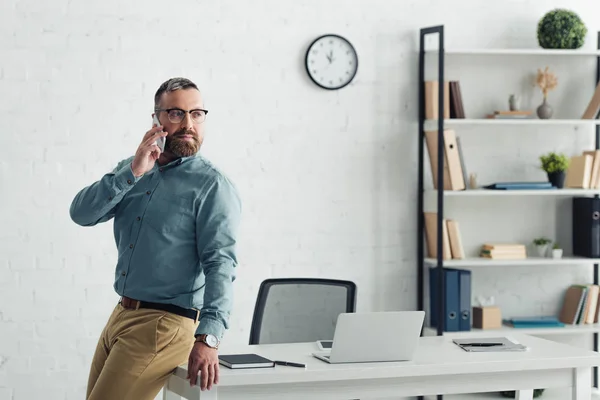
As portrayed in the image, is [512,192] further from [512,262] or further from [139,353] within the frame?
[139,353]

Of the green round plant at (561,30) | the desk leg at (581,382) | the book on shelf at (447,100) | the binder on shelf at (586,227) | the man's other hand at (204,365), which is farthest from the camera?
the binder on shelf at (586,227)

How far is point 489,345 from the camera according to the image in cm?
294

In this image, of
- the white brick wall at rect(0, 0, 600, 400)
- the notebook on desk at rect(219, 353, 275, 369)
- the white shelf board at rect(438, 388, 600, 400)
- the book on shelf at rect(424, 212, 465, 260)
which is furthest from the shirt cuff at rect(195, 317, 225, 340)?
the white shelf board at rect(438, 388, 600, 400)

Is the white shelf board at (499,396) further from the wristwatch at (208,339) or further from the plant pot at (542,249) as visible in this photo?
the wristwatch at (208,339)

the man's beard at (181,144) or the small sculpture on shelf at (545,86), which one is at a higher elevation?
the small sculpture on shelf at (545,86)

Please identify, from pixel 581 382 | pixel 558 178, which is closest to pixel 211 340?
pixel 581 382

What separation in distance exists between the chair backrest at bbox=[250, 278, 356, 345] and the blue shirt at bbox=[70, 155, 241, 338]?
2.32 ft

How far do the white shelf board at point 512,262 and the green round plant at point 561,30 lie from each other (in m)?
1.14

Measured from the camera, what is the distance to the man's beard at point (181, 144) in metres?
2.66

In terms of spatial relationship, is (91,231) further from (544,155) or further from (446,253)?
(544,155)

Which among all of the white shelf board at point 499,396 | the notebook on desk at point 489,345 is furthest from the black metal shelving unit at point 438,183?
the notebook on desk at point 489,345

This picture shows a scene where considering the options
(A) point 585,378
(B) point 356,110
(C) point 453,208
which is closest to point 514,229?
(C) point 453,208

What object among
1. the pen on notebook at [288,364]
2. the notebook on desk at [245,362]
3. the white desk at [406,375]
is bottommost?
the white desk at [406,375]

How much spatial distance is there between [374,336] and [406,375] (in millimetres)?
151
